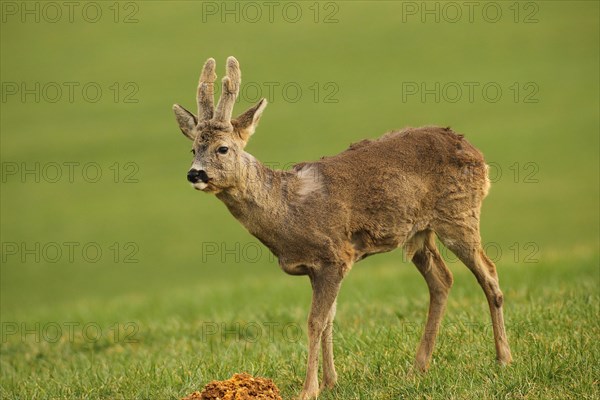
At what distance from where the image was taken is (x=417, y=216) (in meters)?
8.93

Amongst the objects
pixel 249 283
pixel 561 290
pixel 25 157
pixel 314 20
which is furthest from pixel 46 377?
pixel 314 20

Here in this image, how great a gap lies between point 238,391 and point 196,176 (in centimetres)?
173

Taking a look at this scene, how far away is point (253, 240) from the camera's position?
2817 cm

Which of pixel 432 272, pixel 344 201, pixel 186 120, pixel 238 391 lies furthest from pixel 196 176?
pixel 432 272

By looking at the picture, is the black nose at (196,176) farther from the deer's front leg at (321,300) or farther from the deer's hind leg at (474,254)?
the deer's hind leg at (474,254)

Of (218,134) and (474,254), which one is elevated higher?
(218,134)

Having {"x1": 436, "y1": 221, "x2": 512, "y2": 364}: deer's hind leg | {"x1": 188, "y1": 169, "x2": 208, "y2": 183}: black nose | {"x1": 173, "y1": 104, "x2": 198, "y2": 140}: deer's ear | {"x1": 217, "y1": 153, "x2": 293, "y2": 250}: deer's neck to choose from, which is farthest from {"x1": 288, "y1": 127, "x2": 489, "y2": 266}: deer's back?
{"x1": 173, "y1": 104, "x2": 198, "y2": 140}: deer's ear

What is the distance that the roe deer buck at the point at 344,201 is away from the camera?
828cm

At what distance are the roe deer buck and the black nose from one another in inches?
0.5

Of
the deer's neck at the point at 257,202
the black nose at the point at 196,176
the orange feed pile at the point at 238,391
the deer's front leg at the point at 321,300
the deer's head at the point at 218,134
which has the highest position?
the deer's head at the point at 218,134

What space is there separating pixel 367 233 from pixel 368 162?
2.06 feet

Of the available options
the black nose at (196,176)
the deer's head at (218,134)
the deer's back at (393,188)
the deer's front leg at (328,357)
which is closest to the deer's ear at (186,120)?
the deer's head at (218,134)

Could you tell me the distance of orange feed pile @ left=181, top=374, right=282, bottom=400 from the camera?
7.28 m

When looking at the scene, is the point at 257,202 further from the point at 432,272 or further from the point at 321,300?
the point at 432,272
